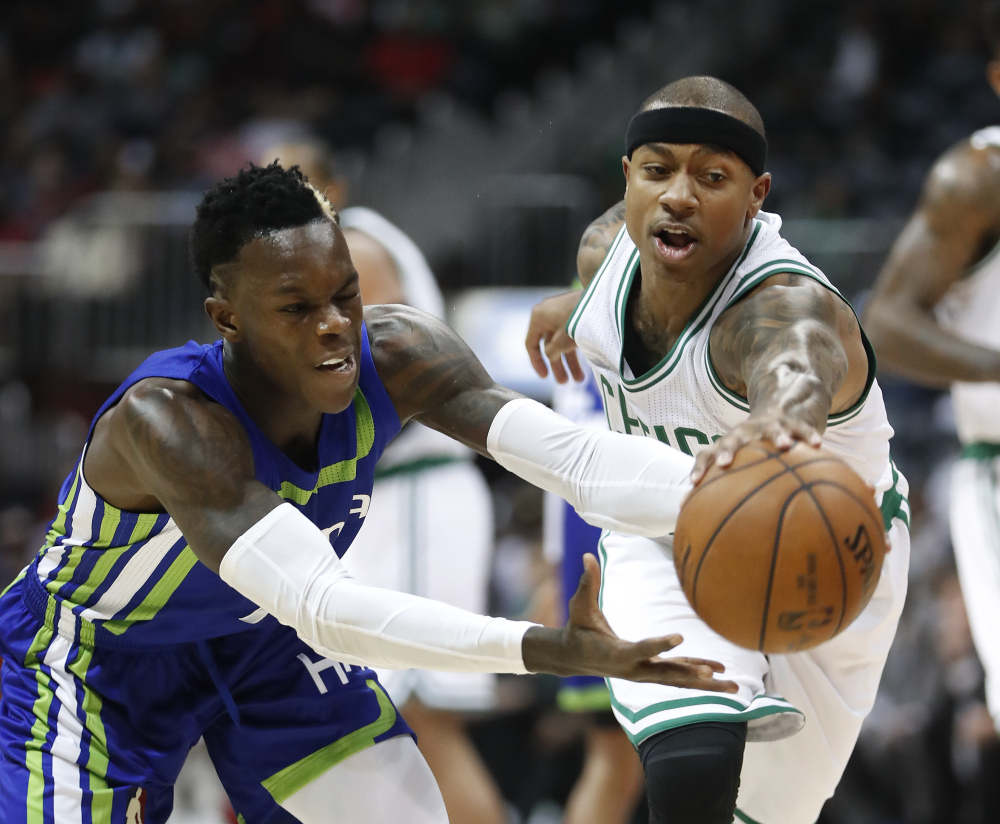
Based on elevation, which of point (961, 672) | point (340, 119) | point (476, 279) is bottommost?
point (961, 672)

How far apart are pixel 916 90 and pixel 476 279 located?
3.72m

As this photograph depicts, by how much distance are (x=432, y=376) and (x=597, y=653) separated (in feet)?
3.35

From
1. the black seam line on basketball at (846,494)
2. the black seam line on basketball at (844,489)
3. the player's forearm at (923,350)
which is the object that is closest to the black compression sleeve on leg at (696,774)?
the black seam line on basketball at (846,494)

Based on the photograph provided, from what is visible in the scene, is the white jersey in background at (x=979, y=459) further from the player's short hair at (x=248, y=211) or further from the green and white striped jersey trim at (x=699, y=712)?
the player's short hair at (x=248, y=211)

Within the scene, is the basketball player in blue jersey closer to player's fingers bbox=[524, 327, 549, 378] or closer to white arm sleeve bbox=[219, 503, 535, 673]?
white arm sleeve bbox=[219, 503, 535, 673]

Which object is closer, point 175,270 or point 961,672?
point 961,672

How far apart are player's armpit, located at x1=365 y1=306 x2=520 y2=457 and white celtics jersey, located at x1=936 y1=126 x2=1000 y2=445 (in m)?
2.14

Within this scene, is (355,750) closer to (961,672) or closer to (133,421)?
(133,421)

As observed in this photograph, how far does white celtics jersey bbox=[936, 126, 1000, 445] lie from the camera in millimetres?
4844

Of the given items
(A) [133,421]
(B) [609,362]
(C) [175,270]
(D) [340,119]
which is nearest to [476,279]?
(C) [175,270]

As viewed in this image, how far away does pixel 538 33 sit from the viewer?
12.2 m

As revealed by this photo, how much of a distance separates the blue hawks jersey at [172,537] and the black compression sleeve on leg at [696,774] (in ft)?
2.96

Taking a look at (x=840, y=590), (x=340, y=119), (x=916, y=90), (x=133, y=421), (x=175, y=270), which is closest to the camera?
(x=840, y=590)

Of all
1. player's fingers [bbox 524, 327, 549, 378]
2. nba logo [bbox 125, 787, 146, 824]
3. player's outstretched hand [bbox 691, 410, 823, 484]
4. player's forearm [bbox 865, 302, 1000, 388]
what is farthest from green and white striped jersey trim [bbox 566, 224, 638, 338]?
nba logo [bbox 125, 787, 146, 824]
